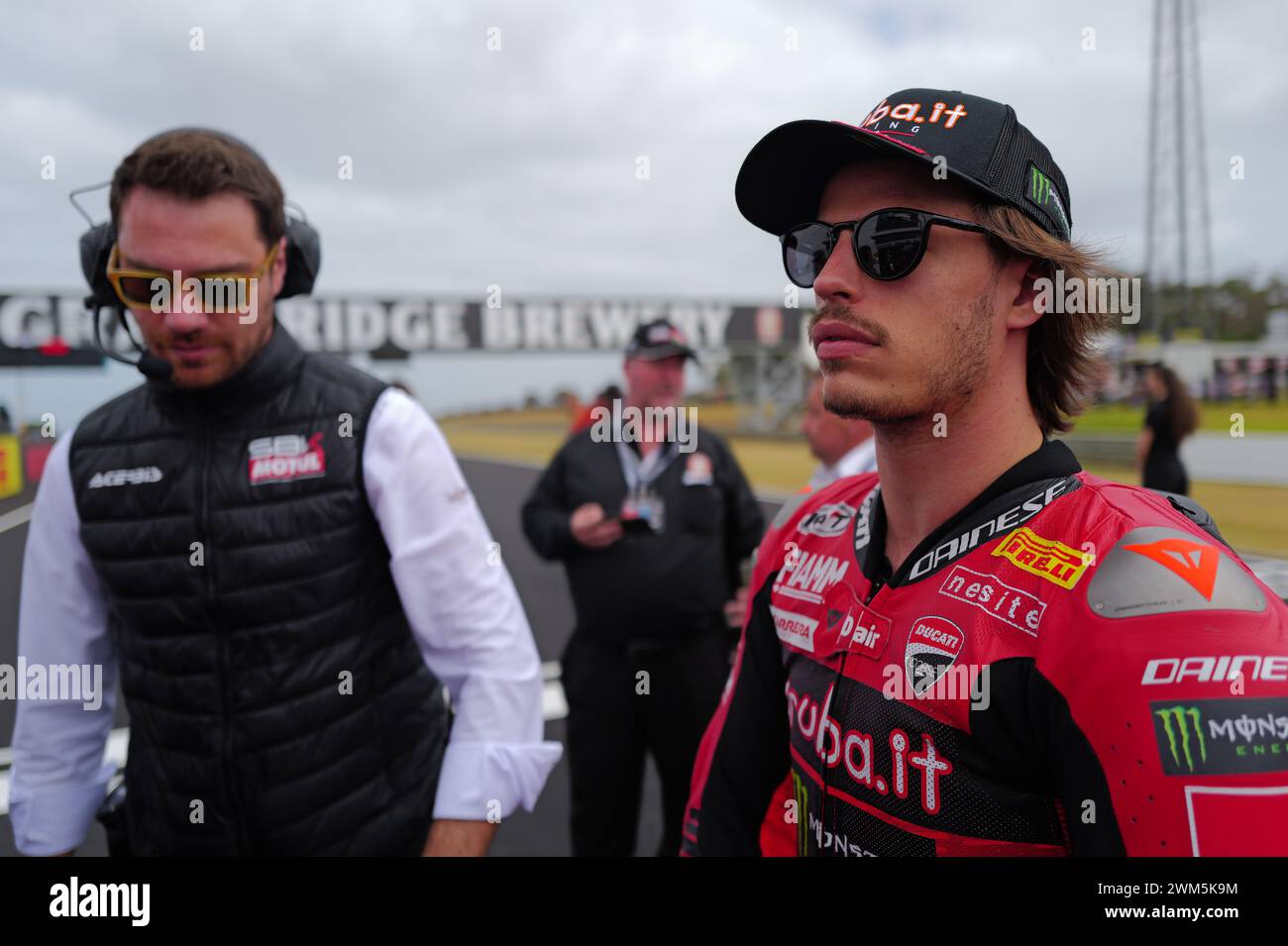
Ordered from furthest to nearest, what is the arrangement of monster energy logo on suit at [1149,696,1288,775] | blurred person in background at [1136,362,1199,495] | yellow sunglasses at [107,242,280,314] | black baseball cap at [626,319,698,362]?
1. blurred person in background at [1136,362,1199,495]
2. black baseball cap at [626,319,698,362]
3. yellow sunglasses at [107,242,280,314]
4. monster energy logo on suit at [1149,696,1288,775]

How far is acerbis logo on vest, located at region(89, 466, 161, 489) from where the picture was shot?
5.14ft

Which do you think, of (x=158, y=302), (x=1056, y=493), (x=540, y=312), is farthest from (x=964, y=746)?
(x=540, y=312)

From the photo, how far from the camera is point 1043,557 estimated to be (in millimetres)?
1009

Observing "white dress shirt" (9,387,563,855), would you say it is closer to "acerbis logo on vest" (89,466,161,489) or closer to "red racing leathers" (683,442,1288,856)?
"acerbis logo on vest" (89,466,161,489)

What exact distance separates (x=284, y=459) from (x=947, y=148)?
1390mm

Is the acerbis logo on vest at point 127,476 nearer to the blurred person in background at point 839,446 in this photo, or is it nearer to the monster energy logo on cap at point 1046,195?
the monster energy logo on cap at point 1046,195

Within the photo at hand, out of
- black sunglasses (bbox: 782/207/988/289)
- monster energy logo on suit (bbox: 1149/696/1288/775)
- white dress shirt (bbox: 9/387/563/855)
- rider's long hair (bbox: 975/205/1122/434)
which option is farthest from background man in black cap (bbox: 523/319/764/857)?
monster energy logo on suit (bbox: 1149/696/1288/775)

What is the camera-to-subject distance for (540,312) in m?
24.0

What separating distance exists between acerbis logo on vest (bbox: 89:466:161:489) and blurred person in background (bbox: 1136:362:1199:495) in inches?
197

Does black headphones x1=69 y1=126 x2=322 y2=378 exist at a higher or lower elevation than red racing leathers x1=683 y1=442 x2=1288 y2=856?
higher

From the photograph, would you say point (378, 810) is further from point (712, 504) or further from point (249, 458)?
point (712, 504)

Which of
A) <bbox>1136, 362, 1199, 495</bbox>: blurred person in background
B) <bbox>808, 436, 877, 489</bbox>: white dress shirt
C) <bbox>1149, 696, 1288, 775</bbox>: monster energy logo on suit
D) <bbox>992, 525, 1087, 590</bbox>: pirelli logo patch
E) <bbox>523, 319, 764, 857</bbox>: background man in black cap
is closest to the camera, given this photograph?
<bbox>1149, 696, 1288, 775</bbox>: monster energy logo on suit
